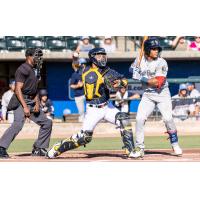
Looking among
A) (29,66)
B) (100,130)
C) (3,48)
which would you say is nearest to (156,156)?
(29,66)

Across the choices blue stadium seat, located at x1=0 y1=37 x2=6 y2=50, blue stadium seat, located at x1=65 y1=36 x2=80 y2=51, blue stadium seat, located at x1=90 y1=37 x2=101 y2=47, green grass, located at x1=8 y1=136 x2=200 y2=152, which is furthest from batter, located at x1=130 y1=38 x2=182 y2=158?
blue stadium seat, located at x1=0 y1=37 x2=6 y2=50

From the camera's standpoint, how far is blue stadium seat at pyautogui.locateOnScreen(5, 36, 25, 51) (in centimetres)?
2261

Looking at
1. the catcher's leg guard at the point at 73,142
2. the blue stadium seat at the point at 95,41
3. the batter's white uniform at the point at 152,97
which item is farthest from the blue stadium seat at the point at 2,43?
the catcher's leg guard at the point at 73,142

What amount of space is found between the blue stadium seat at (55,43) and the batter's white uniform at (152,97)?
1238 cm

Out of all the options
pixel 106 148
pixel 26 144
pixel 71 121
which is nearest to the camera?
pixel 106 148

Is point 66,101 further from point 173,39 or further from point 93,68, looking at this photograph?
point 93,68

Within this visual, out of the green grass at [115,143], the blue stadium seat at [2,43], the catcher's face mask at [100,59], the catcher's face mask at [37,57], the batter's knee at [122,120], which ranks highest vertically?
the blue stadium seat at [2,43]

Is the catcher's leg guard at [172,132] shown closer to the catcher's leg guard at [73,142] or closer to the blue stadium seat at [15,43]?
the catcher's leg guard at [73,142]

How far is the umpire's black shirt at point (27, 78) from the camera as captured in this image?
10.6 m

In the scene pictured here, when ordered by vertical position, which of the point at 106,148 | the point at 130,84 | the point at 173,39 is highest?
the point at 173,39

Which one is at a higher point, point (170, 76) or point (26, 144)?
point (170, 76)

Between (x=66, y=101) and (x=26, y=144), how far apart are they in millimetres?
8367

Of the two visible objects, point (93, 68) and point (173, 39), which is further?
point (173, 39)
